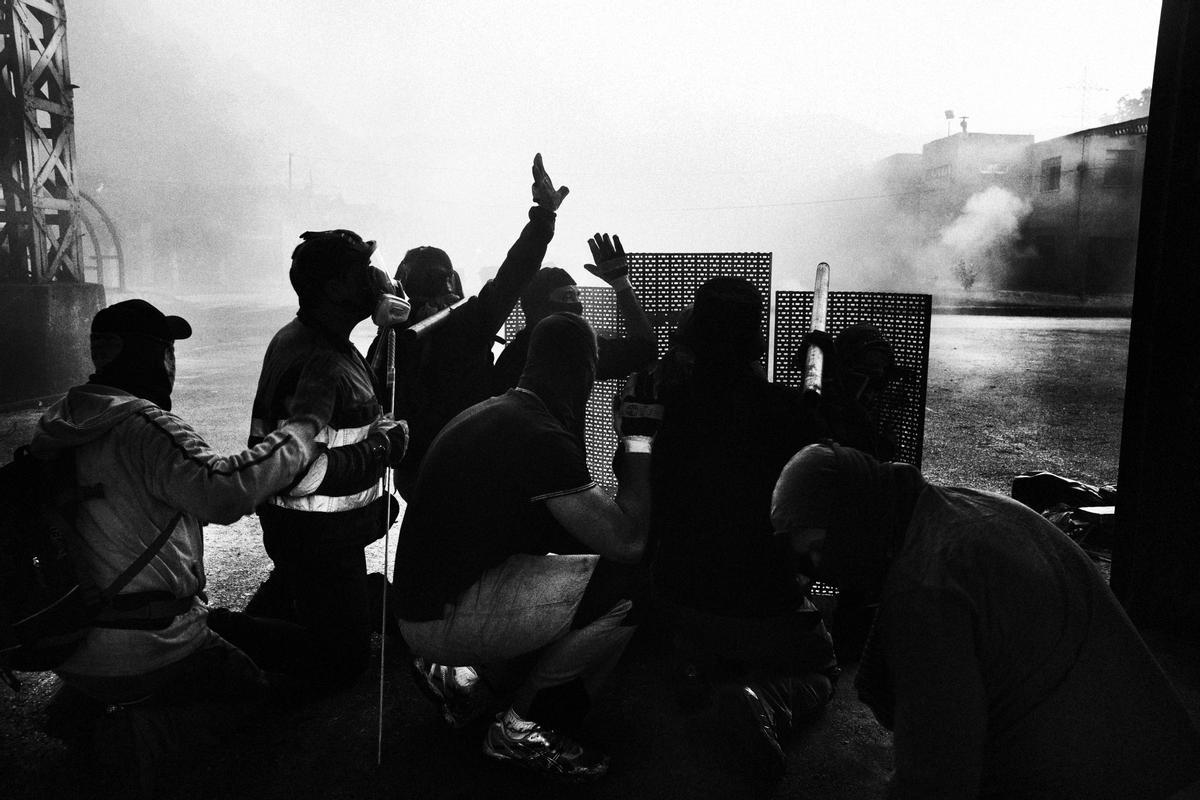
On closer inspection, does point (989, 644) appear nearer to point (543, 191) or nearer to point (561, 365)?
point (561, 365)

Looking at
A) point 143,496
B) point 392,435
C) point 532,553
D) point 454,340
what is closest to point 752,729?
point 532,553

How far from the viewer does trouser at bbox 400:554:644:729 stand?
2.88 meters

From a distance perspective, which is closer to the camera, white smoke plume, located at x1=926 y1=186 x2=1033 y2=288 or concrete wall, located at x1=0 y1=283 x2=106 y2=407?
concrete wall, located at x1=0 y1=283 x2=106 y2=407

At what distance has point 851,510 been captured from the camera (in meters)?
1.74

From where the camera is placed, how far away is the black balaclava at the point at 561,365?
2.96 m

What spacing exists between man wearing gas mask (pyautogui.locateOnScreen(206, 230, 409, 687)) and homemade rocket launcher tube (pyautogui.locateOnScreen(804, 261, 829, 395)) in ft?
5.82

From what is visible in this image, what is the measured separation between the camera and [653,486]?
9.77 feet

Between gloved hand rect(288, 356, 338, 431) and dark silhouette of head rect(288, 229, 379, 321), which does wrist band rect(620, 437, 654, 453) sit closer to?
gloved hand rect(288, 356, 338, 431)

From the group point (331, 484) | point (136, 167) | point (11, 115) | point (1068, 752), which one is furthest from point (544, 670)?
point (136, 167)

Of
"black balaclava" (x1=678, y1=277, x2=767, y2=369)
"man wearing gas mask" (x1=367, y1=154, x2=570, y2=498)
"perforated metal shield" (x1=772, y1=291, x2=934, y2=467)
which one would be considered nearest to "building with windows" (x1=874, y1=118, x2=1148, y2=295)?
"perforated metal shield" (x1=772, y1=291, x2=934, y2=467)

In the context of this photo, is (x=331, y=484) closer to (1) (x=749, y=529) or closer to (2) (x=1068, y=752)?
(1) (x=749, y=529)

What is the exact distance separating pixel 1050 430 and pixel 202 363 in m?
14.2

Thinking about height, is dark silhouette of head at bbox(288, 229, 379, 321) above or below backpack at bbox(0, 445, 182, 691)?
above

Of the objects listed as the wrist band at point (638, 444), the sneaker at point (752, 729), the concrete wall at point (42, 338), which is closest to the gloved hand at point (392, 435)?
the wrist band at point (638, 444)
